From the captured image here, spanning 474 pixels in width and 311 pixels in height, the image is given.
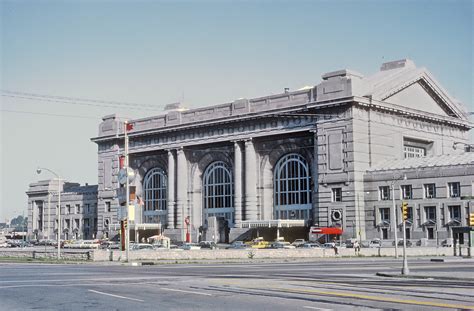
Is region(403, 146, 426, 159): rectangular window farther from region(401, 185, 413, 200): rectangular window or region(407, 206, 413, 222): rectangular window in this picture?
region(407, 206, 413, 222): rectangular window

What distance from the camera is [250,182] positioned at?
364ft

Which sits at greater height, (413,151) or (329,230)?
(413,151)

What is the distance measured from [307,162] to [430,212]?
22.6 metres

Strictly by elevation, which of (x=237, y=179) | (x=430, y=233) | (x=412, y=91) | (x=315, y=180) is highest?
(x=412, y=91)

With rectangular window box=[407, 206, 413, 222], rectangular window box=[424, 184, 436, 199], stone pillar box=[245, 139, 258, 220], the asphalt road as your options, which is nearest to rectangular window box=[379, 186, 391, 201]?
rectangular window box=[407, 206, 413, 222]

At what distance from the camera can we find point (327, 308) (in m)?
20.9

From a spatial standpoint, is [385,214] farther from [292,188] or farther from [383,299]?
[383,299]

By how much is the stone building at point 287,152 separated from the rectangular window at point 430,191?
3.28ft

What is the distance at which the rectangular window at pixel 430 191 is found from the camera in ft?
300

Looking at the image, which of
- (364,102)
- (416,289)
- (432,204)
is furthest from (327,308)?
(364,102)

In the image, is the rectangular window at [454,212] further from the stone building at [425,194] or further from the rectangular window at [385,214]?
the rectangular window at [385,214]

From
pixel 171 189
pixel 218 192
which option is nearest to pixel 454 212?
pixel 218 192

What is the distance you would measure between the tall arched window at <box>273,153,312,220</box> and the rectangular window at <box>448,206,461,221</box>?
24239 millimetres

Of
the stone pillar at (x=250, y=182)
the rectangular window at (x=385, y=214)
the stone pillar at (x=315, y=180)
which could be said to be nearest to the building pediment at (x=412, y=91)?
the stone pillar at (x=315, y=180)
